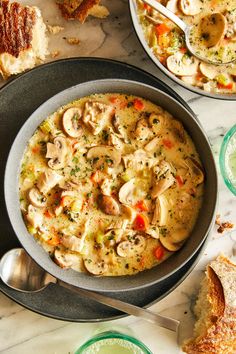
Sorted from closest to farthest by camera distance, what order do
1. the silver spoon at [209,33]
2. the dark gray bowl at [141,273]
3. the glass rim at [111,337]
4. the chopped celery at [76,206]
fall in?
1. the dark gray bowl at [141,273]
2. the chopped celery at [76,206]
3. the silver spoon at [209,33]
4. the glass rim at [111,337]

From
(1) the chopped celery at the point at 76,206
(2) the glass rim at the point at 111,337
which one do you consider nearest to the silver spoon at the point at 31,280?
(2) the glass rim at the point at 111,337

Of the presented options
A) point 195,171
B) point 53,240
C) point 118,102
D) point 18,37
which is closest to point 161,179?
point 195,171

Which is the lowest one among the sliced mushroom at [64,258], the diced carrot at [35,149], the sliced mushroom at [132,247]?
the sliced mushroom at [132,247]

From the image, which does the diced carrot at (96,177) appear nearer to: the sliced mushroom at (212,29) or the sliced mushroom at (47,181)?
the sliced mushroom at (47,181)

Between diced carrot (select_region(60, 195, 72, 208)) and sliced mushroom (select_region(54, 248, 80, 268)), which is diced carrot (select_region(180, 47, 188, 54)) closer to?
diced carrot (select_region(60, 195, 72, 208))

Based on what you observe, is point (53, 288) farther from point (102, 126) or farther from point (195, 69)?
point (195, 69)

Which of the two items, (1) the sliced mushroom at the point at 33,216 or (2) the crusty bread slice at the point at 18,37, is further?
(2) the crusty bread slice at the point at 18,37

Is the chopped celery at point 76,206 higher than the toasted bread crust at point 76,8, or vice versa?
the toasted bread crust at point 76,8

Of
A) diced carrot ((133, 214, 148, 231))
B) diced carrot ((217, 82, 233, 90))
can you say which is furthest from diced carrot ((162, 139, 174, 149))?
diced carrot ((217, 82, 233, 90))
